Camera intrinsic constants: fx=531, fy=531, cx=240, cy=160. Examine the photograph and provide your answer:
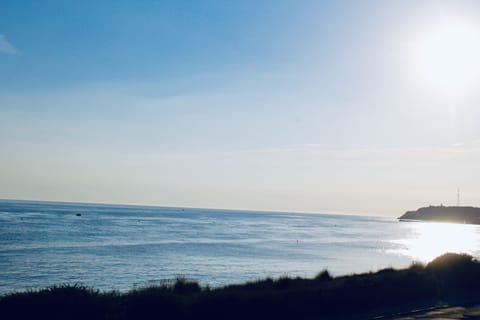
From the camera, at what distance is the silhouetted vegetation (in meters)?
13.4

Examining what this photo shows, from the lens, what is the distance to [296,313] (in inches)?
639

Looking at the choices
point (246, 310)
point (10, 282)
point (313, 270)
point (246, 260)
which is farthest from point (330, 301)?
point (246, 260)

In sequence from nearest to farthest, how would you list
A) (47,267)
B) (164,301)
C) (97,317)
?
(97,317) → (164,301) → (47,267)

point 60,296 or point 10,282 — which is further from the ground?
point 60,296

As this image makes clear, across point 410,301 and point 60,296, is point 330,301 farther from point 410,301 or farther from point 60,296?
point 60,296

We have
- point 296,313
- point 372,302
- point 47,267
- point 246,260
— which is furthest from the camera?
point 246,260

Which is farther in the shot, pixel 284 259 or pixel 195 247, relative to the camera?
pixel 195 247

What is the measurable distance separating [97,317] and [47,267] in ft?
90.1

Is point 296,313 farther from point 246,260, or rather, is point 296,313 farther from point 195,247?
point 195,247

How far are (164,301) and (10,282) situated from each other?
21.1 m

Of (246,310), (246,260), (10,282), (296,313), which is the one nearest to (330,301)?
(296,313)

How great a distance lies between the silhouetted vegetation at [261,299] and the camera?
13.4 m

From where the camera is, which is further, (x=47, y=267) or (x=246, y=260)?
(x=246, y=260)

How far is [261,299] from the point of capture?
15984 mm
